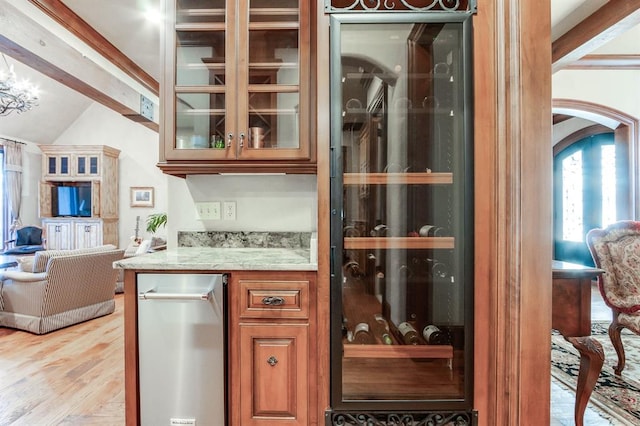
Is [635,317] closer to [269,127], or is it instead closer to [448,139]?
[448,139]

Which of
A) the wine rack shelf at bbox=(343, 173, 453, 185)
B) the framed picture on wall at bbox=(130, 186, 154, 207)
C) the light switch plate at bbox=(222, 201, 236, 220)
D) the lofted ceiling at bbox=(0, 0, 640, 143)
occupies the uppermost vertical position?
the lofted ceiling at bbox=(0, 0, 640, 143)

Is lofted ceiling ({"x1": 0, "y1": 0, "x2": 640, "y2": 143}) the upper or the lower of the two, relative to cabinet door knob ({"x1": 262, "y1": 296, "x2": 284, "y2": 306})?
upper

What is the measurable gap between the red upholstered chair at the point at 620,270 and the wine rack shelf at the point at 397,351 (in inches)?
65.9

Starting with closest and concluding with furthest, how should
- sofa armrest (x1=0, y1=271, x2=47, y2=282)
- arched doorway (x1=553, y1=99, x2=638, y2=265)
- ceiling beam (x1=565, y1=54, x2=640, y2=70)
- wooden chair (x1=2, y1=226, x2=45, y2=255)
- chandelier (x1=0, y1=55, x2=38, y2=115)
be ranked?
1. sofa armrest (x1=0, y1=271, x2=47, y2=282)
2. ceiling beam (x1=565, y1=54, x2=640, y2=70)
3. chandelier (x1=0, y1=55, x2=38, y2=115)
4. arched doorway (x1=553, y1=99, x2=638, y2=265)
5. wooden chair (x1=2, y1=226, x2=45, y2=255)

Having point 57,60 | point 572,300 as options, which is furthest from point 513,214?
point 57,60

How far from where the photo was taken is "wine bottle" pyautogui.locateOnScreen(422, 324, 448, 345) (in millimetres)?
1462

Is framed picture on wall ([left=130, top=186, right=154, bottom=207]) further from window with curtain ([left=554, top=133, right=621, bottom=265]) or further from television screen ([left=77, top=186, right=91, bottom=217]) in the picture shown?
window with curtain ([left=554, top=133, right=621, bottom=265])

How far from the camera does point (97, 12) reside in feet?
10.9

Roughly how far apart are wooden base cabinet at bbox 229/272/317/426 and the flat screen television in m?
7.14

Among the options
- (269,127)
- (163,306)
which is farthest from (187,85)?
(163,306)

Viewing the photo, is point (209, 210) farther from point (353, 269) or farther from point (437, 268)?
point (437, 268)

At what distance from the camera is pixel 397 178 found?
58.4 inches

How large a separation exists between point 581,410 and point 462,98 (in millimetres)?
1675

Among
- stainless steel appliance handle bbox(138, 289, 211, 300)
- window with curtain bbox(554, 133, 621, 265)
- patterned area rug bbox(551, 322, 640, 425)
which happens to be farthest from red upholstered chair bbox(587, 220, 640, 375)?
window with curtain bbox(554, 133, 621, 265)
